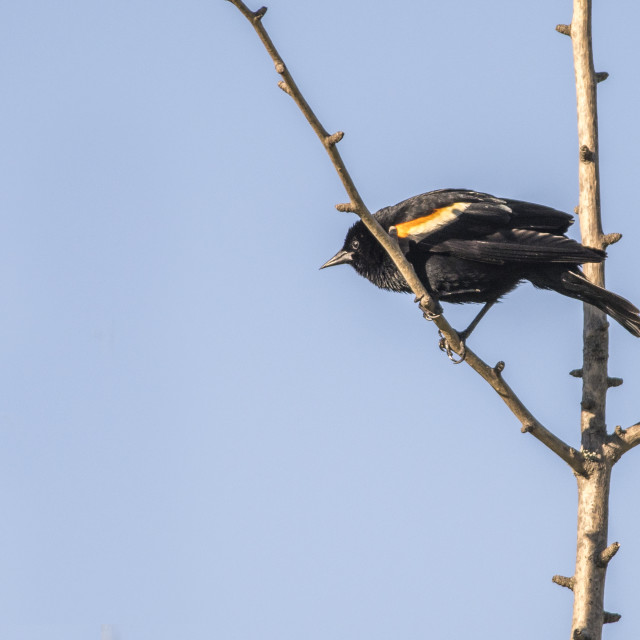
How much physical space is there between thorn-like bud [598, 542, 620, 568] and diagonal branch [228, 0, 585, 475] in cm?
37

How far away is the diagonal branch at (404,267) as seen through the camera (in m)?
3.12

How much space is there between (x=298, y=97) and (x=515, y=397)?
5.62 ft

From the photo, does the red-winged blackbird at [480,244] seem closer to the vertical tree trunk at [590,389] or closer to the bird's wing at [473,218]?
the bird's wing at [473,218]

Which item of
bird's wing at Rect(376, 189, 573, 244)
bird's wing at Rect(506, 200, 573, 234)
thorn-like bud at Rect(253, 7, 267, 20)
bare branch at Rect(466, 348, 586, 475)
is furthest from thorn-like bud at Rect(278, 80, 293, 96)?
bird's wing at Rect(506, 200, 573, 234)

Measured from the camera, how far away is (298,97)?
3.16m

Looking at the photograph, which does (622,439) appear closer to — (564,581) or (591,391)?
(591,391)

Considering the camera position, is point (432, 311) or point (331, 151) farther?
point (432, 311)

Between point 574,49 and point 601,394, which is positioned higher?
point 574,49

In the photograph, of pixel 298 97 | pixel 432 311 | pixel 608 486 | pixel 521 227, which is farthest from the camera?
pixel 521 227

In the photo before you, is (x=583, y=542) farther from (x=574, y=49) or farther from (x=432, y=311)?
(x=574, y=49)

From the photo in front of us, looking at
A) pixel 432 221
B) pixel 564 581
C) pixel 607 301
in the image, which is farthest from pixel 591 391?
pixel 432 221

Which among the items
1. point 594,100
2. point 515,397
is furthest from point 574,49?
point 515,397

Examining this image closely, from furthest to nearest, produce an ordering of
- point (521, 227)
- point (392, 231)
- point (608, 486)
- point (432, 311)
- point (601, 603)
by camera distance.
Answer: point (521, 227) < point (392, 231) < point (432, 311) < point (608, 486) < point (601, 603)

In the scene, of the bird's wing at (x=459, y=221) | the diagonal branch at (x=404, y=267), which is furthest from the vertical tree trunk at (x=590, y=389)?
the bird's wing at (x=459, y=221)
